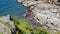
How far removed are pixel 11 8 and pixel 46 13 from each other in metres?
8.96

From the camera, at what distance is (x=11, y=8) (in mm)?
34688

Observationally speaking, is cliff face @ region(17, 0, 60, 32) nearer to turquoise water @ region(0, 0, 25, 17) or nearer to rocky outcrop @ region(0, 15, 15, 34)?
turquoise water @ region(0, 0, 25, 17)

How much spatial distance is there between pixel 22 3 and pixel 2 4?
4523 mm

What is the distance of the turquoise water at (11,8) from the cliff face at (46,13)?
186cm

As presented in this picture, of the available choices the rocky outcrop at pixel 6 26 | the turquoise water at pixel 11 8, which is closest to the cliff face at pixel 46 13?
the turquoise water at pixel 11 8

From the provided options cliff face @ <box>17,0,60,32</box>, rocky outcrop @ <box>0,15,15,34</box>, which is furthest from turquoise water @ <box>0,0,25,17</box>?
rocky outcrop @ <box>0,15,15,34</box>

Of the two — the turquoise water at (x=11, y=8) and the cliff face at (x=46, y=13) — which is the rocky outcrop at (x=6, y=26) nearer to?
the cliff face at (x=46, y=13)

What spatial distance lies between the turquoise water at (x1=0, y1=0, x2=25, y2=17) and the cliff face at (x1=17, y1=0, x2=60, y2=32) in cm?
186

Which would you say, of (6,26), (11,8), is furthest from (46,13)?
(6,26)

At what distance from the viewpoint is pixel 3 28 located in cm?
815

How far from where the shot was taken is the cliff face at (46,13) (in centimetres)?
2544

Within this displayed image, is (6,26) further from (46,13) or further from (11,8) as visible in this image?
(11,8)

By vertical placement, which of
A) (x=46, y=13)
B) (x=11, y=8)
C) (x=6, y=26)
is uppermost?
(x=6, y=26)

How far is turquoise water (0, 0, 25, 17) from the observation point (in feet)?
107
